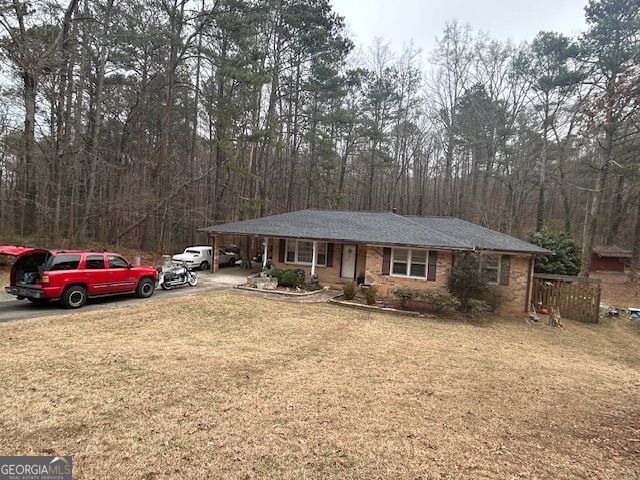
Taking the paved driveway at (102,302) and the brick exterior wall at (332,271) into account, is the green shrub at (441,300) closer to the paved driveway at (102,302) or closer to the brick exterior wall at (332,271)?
the brick exterior wall at (332,271)

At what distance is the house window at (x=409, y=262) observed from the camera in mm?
13852

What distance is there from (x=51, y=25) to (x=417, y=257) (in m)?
18.7

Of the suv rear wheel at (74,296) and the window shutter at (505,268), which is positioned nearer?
the suv rear wheel at (74,296)

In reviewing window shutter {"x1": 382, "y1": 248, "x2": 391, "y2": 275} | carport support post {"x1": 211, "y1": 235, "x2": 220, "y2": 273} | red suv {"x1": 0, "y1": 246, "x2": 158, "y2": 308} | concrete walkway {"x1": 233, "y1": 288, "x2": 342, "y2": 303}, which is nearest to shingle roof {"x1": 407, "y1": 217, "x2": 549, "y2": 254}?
window shutter {"x1": 382, "y1": 248, "x2": 391, "y2": 275}

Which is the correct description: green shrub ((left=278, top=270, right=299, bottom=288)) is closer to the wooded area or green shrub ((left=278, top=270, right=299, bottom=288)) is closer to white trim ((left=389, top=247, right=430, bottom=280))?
white trim ((left=389, top=247, right=430, bottom=280))

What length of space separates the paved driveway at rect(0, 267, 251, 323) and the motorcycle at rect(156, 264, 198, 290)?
208mm

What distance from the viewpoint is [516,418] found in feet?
14.8

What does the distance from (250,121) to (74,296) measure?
16.4m

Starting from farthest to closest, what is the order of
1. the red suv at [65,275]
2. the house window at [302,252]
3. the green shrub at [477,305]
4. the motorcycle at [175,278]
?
the house window at [302,252] < the motorcycle at [175,278] < the green shrub at [477,305] < the red suv at [65,275]

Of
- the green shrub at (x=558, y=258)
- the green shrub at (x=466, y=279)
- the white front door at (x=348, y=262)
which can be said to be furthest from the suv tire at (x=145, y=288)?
the green shrub at (x=558, y=258)

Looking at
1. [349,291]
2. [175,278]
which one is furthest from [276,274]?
[175,278]

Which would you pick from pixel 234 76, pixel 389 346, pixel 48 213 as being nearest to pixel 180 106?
pixel 234 76

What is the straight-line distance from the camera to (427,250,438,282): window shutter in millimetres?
13664

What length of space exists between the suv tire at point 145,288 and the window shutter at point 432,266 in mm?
9971
